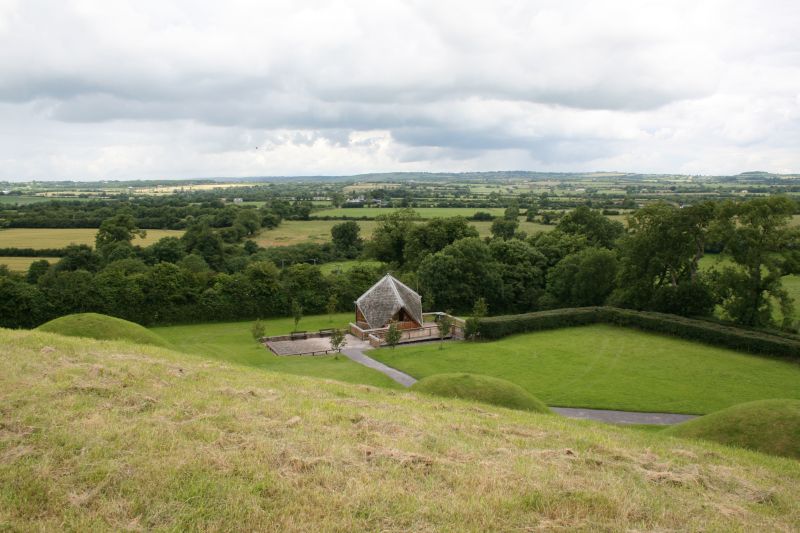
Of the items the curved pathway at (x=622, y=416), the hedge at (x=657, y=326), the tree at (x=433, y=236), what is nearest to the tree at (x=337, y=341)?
the hedge at (x=657, y=326)

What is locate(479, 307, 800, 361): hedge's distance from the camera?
31.5m

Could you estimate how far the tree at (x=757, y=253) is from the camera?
114 ft

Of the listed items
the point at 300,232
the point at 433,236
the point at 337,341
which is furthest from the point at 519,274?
the point at 300,232

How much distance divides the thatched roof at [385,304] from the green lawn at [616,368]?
5511 millimetres

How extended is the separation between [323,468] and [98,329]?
880 inches

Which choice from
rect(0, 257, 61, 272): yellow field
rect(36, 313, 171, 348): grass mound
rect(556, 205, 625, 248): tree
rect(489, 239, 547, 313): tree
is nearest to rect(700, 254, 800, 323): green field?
rect(556, 205, 625, 248): tree

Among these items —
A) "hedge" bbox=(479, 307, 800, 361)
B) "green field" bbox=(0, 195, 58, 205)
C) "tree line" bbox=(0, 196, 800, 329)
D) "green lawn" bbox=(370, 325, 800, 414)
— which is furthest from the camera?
"green field" bbox=(0, 195, 58, 205)

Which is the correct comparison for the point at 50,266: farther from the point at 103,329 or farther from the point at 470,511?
the point at 470,511

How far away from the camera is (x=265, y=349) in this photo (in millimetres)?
36062

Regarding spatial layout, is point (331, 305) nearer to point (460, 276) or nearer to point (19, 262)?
point (460, 276)

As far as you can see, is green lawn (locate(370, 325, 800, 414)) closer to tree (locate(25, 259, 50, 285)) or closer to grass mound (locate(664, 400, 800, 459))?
grass mound (locate(664, 400, 800, 459))

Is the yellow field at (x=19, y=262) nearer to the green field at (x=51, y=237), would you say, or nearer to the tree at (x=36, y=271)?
the green field at (x=51, y=237)

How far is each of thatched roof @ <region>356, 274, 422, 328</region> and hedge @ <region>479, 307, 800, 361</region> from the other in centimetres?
643

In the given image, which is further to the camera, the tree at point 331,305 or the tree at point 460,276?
the tree at point 460,276
